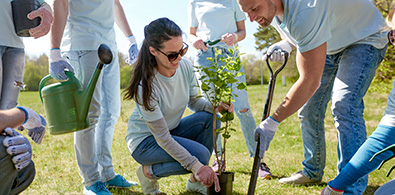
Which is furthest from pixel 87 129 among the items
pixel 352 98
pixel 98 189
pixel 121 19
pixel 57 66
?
pixel 352 98

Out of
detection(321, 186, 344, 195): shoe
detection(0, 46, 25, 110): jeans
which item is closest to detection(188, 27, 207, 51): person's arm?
detection(0, 46, 25, 110): jeans

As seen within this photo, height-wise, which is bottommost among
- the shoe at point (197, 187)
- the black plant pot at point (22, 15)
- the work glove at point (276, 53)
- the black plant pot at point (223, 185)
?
the shoe at point (197, 187)

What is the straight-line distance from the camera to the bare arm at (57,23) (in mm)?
2520

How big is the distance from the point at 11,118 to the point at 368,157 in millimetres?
1551

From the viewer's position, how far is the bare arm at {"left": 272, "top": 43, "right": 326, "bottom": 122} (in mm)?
1986

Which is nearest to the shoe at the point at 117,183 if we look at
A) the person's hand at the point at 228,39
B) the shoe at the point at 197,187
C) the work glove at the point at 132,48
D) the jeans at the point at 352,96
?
the shoe at the point at 197,187

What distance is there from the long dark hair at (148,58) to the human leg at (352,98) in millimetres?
1095

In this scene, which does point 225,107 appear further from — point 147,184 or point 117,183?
point 117,183

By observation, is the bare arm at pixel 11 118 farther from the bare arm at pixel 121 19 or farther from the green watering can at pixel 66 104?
the bare arm at pixel 121 19

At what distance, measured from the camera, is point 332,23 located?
2.33m

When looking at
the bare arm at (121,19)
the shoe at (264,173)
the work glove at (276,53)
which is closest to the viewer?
the work glove at (276,53)

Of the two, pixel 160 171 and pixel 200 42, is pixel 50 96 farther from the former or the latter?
pixel 200 42

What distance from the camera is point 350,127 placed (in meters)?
2.33

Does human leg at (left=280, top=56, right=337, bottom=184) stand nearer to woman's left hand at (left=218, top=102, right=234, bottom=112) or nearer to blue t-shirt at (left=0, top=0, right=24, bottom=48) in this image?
woman's left hand at (left=218, top=102, right=234, bottom=112)
